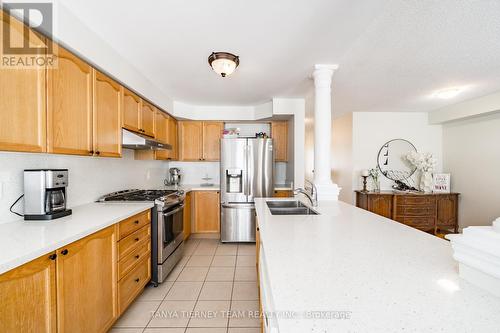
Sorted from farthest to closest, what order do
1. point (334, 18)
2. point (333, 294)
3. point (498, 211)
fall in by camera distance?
1. point (498, 211)
2. point (334, 18)
3. point (333, 294)

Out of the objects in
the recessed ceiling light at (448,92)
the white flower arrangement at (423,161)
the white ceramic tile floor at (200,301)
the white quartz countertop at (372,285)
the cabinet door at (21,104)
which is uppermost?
the recessed ceiling light at (448,92)

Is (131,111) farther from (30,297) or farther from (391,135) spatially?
(391,135)

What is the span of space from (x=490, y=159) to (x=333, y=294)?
4594mm

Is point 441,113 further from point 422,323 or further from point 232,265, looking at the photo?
point 422,323

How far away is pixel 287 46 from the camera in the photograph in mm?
1977

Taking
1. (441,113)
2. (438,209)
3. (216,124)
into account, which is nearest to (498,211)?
(438,209)

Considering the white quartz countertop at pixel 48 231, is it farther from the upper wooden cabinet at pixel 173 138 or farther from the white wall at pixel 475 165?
the white wall at pixel 475 165

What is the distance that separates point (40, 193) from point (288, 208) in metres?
1.89

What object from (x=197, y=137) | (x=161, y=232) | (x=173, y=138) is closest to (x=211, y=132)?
(x=197, y=137)

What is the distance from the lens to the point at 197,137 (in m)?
4.04

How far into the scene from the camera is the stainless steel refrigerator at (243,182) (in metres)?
3.51

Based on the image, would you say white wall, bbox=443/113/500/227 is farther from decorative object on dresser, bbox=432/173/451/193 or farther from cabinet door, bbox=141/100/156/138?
cabinet door, bbox=141/100/156/138

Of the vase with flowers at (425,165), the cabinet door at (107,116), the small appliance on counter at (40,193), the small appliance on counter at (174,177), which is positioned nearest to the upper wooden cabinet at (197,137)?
the small appliance on counter at (174,177)

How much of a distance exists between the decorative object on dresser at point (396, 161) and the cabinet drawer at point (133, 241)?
168 inches
